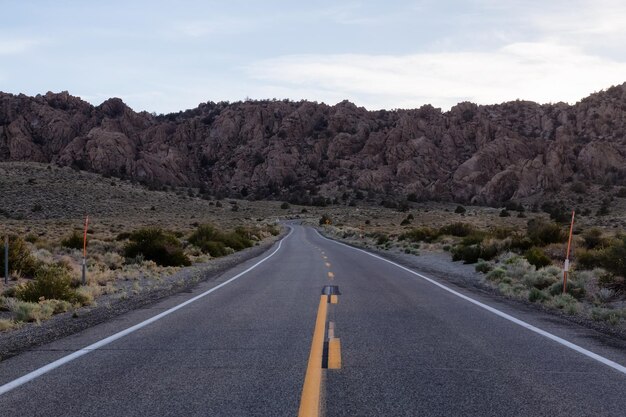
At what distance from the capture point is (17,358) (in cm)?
750

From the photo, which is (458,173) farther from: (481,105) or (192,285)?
(192,285)

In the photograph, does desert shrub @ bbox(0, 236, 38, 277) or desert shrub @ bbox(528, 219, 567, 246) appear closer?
desert shrub @ bbox(0, 236, 38, 277)

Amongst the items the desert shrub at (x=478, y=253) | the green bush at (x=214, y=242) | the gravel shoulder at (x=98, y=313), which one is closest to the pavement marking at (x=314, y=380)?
the gravel shoulder at (x=98, y=313)

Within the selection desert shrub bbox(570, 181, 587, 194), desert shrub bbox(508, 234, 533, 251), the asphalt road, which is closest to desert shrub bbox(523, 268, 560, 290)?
the asphalt road

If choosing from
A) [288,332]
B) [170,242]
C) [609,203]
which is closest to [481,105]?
[609,203]

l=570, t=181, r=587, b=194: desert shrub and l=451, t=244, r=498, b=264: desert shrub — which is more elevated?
l=570, t=181, r=587, b=194: desert shrub

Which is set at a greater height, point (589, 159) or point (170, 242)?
point (589, 159)

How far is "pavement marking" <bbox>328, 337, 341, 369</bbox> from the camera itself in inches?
275

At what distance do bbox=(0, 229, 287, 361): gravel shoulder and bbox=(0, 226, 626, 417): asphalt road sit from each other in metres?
0.44

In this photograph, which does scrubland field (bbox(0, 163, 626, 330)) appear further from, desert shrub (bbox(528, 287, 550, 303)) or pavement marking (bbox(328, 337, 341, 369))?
pavement marking (bbox(328, 337, 341, 369))

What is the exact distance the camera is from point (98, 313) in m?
11.7

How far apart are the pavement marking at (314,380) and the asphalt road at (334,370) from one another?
0.10 metres

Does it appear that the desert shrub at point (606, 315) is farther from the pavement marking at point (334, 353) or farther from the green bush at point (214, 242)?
the green bush at point (214, 242)

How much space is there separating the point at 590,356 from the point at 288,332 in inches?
173
